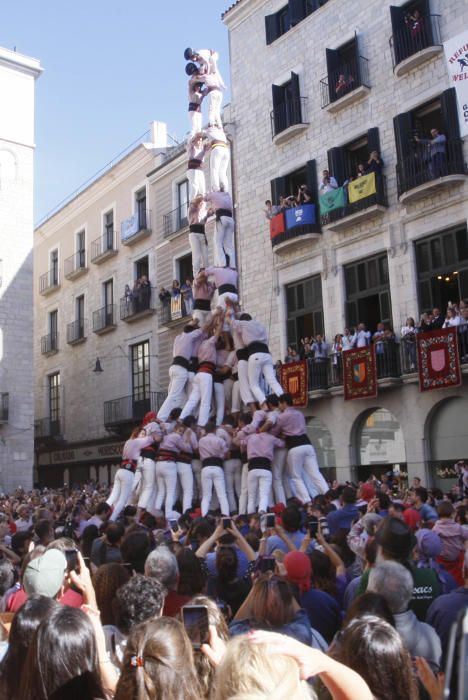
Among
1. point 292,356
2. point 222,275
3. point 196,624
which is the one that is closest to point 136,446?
point 222,275

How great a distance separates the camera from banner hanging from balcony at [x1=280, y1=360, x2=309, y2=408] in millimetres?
21297

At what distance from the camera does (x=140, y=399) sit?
2992 cm

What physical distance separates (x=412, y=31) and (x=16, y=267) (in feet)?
53.6

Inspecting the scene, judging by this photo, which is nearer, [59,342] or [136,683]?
[136,683]

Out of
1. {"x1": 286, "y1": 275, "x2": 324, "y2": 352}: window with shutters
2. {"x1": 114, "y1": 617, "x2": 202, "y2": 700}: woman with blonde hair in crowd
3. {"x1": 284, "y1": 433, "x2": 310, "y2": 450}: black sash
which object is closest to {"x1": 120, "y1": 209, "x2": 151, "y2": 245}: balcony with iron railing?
{"x1": 286, "y1": 275, "x2": 324, "y2": 352}: window with shutters

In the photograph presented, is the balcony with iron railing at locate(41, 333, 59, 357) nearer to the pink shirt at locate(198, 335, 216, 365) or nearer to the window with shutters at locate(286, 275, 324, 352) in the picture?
the window with shutters at locate(286, 275, 324, 352)

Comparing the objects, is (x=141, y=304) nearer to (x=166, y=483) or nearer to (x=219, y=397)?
(x=219, y=397)

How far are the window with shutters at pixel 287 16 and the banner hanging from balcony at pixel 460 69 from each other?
20.1 feet

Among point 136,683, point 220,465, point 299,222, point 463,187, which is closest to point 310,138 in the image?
point 299,222

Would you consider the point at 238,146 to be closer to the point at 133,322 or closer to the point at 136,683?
the point at 133,322

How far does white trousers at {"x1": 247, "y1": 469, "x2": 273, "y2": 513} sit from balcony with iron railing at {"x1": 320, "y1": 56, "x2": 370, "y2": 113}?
1295cm

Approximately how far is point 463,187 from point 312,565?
49.8 ft

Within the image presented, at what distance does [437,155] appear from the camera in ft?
61.7

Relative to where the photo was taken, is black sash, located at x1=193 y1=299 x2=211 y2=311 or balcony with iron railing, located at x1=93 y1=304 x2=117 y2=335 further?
balcony with iron railing, located at x1=93 y1=304 x2=117 y2=335
